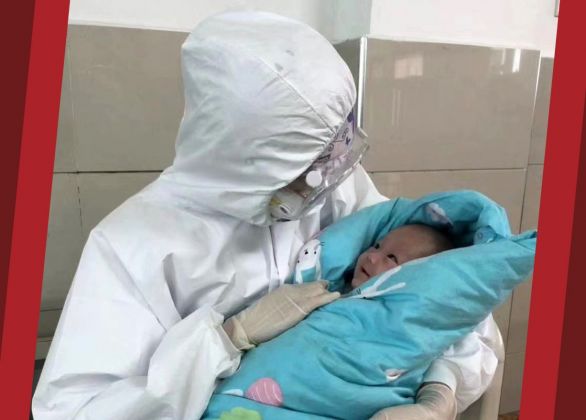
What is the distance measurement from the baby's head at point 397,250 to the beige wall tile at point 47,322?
688 mm

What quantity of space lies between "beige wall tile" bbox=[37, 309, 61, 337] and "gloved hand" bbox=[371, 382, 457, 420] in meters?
0.79

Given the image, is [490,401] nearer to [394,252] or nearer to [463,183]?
[394,252]

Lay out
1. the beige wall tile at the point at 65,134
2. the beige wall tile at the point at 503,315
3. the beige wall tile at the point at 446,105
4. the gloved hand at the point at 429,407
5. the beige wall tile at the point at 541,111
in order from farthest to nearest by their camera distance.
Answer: the beige wall tile at the point at 503,315
the beige wall tile at the point at 541,111
the beige wall tile at the point at 446,105
the beige wall tile at the point at 65,134
the gloved hand at the point at 429,407

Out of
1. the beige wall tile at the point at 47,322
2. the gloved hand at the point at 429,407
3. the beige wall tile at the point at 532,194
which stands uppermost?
the beige wall tile at the point at 532,194

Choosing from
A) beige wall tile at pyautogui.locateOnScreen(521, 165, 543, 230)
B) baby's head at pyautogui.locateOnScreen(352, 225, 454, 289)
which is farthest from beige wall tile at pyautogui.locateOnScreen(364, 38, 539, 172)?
baby's head at pyautogui.locateOnScreen(352, 225, 454, 289)

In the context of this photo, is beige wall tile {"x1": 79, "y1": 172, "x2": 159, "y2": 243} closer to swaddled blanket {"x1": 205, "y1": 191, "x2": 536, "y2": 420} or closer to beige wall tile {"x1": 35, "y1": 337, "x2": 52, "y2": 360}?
beige wall tile {"x1": 35, "y1": 337, "x2": 52, "y2": 360}

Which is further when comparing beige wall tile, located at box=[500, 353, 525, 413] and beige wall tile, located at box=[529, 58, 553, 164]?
beige wall tile, located at box=[500, 353, 525, 413]

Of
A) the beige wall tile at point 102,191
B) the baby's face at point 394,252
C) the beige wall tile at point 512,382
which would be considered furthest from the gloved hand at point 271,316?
the beige wall tile at point 512,382

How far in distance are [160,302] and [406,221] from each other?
46 cm

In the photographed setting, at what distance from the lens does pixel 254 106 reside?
667 millimetres

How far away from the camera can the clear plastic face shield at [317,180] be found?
2.50ft

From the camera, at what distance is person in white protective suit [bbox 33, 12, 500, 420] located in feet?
2.05

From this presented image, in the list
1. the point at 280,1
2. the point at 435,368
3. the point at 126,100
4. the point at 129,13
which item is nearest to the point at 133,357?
the point at 435,368

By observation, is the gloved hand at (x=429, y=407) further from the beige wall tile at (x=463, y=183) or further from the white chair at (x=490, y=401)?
the beige wall tile at (x=463, y=183)
